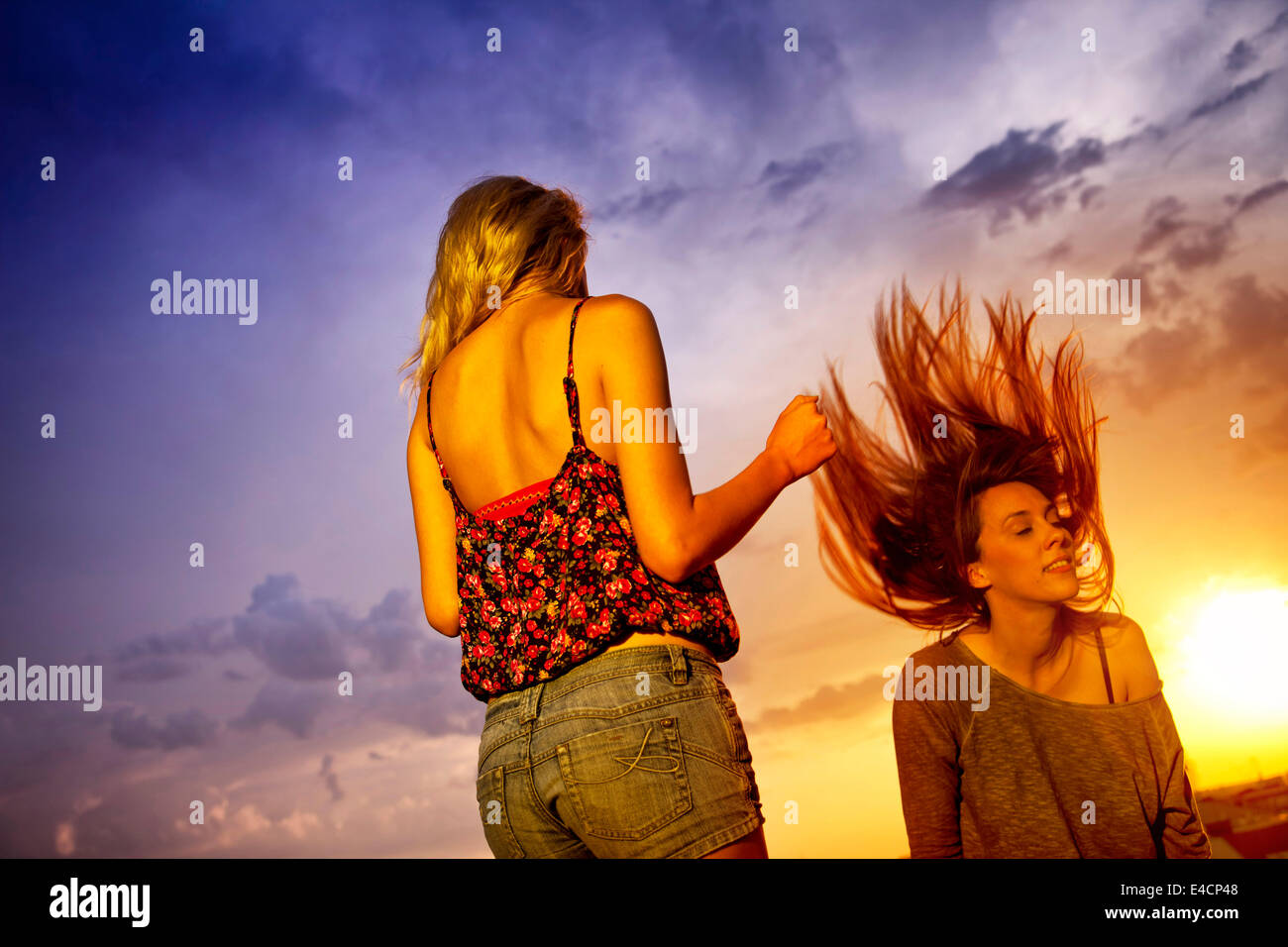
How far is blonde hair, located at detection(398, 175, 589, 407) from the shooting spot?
1689mm

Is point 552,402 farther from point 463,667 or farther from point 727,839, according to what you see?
point 727,839

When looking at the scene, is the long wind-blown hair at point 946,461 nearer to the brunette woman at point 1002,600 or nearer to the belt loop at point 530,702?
the brunette woman at point 1002,600

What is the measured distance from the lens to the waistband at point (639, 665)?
4.53ft

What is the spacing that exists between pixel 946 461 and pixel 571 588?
158cm

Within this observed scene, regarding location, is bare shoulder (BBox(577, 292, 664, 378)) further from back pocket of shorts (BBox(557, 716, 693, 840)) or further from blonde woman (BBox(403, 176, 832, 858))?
back pocket of shorts (BBox(557, 716, 693, 840))

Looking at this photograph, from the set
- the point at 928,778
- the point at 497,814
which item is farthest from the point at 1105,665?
the point at 497,814

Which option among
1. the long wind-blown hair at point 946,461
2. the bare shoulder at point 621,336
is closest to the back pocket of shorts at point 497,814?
the bare shoulder at point 621,336

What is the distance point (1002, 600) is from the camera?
2664 mm

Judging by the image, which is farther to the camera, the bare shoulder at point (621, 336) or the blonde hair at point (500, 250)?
the blonde hair at point (500, 250)

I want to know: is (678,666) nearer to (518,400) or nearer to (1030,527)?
(518,400)

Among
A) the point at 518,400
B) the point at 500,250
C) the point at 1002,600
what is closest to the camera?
the point at 518,400

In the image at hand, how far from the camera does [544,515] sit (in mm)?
1527
